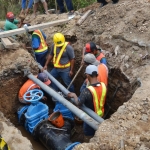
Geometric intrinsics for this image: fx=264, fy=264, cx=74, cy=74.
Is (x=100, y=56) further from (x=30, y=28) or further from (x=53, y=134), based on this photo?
(x=30, y=28)

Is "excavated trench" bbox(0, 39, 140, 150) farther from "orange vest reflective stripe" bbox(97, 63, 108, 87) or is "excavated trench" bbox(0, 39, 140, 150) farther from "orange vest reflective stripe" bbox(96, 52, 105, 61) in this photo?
"orange vest reflective stripe" bbox(97, 63, 108, 87)

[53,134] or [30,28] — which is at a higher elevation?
[30,28]

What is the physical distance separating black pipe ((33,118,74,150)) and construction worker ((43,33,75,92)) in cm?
150

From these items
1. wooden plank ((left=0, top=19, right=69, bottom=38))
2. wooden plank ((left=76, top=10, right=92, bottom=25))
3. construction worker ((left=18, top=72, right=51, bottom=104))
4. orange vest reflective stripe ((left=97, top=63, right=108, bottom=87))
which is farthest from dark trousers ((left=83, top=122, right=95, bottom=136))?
wooden plank ((left=76, top=10, right=92, bottom=25))

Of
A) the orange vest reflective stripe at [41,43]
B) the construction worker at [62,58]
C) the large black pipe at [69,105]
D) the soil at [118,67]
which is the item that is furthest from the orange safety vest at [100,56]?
the orange vest reflective stripe at [41,43]

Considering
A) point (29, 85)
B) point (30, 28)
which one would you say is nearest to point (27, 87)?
point (29, 85)

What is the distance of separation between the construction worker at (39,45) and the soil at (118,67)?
55 cm

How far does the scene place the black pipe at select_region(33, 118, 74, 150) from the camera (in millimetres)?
5320

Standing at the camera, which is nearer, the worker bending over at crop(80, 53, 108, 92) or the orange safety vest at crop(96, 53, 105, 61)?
the worker bending over at crop(80, 53, 108, 92)

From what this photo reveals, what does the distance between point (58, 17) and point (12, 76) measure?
358cm

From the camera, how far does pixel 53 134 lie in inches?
219

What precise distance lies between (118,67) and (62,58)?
5.28 ft

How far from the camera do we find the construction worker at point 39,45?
7758 mm

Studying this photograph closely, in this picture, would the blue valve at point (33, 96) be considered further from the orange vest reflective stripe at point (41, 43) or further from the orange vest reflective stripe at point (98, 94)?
the orange vest reflective stripe at point (41, 43)
